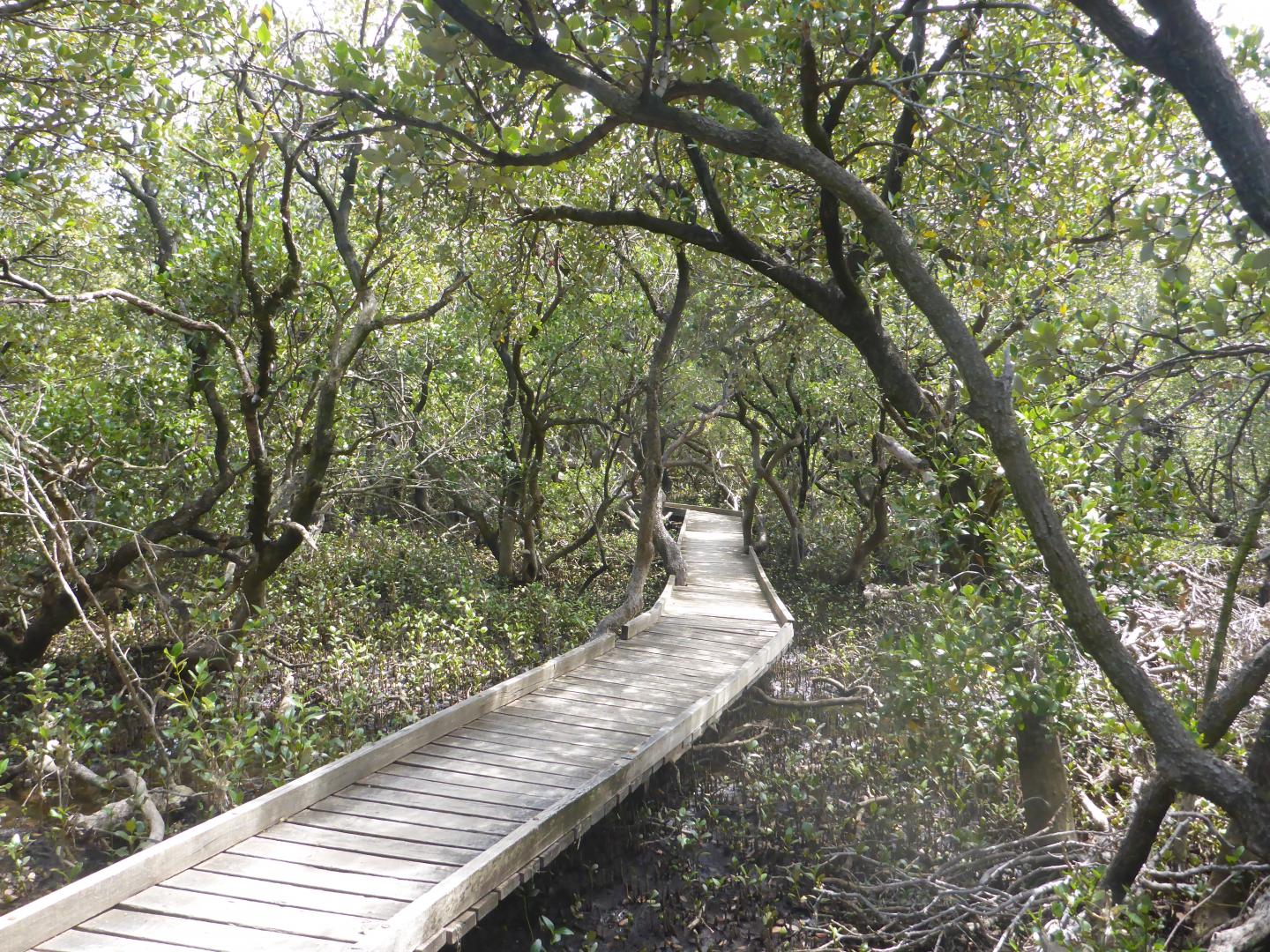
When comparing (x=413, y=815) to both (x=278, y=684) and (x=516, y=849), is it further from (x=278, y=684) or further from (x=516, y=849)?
(x=278, y=684)

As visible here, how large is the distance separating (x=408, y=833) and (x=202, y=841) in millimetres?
1050

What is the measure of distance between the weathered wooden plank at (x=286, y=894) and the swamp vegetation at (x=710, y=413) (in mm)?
989

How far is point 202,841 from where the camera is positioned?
444 cm

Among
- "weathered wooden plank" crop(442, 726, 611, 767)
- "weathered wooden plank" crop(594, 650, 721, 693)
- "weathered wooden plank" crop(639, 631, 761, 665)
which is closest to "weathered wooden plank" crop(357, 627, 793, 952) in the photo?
"weathered wooden plank" crop(442, 726, 611, 767)

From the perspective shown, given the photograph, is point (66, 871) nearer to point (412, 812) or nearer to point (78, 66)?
point (412, 812)

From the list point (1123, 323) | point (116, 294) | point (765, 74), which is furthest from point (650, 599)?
point (1123, 323)

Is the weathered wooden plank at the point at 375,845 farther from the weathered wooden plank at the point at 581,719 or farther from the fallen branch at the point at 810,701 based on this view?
the fallen branch at the point at 810,701

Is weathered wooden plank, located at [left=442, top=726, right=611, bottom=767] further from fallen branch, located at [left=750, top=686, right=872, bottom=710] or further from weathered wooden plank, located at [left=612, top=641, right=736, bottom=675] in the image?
fallen branch, located at [left=750, top=686, right=872, bottom=710]

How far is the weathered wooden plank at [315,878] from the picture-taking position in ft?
13.9

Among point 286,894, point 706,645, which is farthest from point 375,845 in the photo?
point 706,645

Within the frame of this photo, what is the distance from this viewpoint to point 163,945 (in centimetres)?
369

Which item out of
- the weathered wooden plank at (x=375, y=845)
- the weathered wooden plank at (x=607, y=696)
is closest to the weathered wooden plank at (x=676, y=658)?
the weathered wooden plank at (x=607, y=696)

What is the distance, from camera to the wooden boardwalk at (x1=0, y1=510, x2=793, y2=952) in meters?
3.82

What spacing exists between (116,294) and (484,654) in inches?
201
